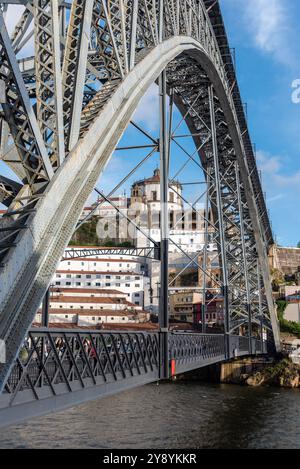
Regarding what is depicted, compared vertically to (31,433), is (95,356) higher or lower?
higher

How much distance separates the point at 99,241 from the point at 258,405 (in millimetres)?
66632

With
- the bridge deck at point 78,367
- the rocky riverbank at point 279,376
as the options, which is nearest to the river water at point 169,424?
the rocky riverbank at point 279,376

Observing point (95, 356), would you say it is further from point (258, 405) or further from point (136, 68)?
point (258, 405)

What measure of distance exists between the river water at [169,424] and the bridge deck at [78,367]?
6.72 meters

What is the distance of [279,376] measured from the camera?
41844mm

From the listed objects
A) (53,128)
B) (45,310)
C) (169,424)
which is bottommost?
(169,424)

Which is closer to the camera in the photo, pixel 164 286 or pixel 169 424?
pixel 164 286

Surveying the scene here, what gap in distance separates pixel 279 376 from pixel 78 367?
1371 inches

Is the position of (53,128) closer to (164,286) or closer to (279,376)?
(164,286)

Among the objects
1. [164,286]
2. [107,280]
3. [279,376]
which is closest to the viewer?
[164,286]

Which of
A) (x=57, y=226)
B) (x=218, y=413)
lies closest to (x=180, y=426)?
(x=218, y=413)

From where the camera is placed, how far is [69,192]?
6938 mm

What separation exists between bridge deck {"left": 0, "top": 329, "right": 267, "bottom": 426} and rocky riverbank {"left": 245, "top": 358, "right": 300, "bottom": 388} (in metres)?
28.0

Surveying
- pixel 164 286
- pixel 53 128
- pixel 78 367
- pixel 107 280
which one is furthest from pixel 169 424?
pixel 107 280
